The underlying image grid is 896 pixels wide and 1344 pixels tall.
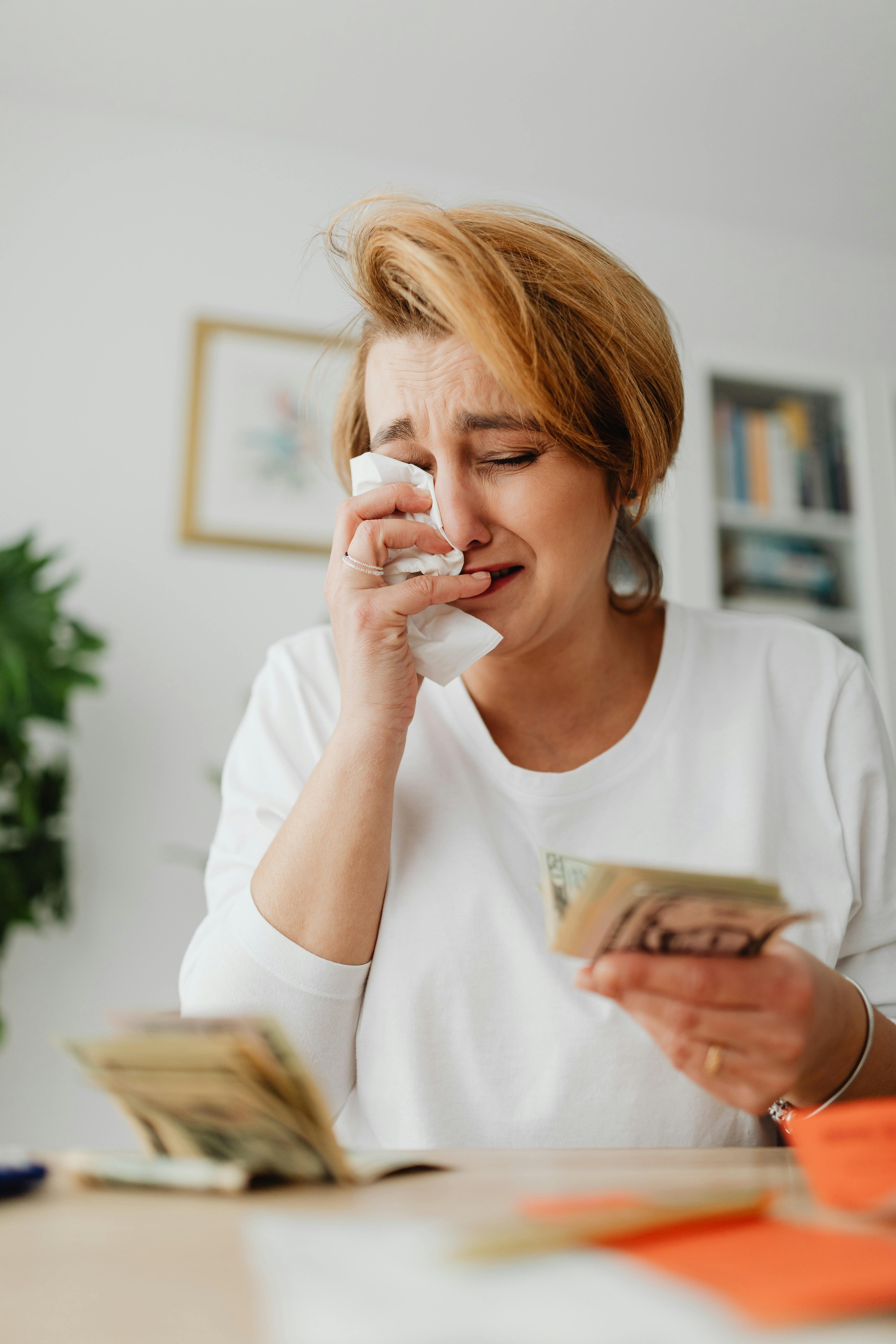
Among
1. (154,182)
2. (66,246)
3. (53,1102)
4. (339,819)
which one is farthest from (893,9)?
(53,1102)

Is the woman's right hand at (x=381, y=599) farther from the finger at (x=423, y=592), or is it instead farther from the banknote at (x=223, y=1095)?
the banknote at (x=223, y=1095)

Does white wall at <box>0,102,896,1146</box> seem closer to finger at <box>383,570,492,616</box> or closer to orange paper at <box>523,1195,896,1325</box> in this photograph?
finger at <box>383,570,492,616</box>

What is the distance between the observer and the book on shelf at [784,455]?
318 centimetres

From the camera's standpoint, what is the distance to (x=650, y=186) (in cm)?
342

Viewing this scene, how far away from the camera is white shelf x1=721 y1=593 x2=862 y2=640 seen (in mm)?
3109

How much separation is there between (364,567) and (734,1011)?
23.4 inches

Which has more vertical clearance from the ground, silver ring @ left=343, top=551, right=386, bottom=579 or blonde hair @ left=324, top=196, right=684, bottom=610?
blonde hair @ left=324, top=196, right=684, bottom=610

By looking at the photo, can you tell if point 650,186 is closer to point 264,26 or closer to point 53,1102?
point 264,26

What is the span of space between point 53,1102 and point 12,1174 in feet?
7.31

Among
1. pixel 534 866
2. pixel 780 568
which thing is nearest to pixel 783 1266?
pixel 534 866

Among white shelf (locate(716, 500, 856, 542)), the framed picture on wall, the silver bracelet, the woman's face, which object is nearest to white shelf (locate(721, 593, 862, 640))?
white shelf (locate(716, 500, 856, 542))

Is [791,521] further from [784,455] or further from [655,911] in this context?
[655,911]

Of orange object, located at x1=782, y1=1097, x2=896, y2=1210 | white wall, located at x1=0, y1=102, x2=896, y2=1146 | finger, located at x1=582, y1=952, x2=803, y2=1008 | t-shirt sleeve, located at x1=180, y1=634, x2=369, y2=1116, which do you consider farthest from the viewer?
white wall, located at x1=0, y1=102, x2=896, y2=1146

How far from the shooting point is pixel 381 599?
1.06 metres
